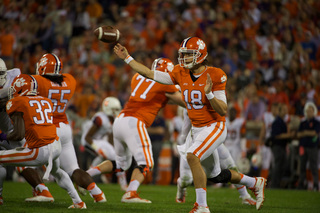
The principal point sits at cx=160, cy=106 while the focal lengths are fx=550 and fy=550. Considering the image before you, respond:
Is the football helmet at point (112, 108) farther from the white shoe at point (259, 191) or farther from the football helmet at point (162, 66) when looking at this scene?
the white shoe at point (259, 191)

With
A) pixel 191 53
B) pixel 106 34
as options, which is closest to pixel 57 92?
pixel 106 34

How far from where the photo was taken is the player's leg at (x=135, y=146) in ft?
24.0

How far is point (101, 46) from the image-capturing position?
53.1ft

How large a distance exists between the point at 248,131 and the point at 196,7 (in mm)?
4927

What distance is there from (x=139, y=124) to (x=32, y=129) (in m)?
1.86

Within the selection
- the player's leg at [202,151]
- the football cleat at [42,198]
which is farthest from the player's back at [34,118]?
the player's leg at [202,151]

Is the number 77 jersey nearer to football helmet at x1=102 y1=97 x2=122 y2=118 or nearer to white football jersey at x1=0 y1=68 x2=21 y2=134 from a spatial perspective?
white football jersey at x1=0 y1=68 x2=21 y2=134

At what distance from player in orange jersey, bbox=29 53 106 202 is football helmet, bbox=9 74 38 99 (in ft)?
1.07

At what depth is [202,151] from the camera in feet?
19.9

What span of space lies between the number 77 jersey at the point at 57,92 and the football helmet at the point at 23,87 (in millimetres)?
325

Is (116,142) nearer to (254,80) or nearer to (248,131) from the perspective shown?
(248,131)

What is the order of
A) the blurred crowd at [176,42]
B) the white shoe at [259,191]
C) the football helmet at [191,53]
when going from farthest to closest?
the blurred crowd at [176,42], the white shoe at [259,191], the football helmet at [191,53]

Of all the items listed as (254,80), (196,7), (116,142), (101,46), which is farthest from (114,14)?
(116,142)

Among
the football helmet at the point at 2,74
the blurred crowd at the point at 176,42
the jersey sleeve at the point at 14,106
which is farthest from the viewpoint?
the blurred crowd at the point at 176,42
